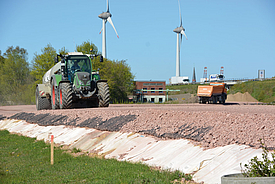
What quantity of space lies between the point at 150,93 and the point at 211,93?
41626 mm

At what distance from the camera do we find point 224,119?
8594 mm

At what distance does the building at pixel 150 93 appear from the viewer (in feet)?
211

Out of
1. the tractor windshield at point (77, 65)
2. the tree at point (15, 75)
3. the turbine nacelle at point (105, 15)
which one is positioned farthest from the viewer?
the tree at point (15, 75)

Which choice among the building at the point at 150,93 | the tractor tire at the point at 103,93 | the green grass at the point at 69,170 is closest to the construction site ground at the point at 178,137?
the green grass at the point at 69,170

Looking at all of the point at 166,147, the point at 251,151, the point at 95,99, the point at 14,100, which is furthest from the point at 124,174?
the point at 14,100

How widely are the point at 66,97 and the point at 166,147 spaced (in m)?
11.3

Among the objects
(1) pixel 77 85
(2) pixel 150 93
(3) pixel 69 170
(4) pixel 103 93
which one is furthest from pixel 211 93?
(2) pixel 150 93

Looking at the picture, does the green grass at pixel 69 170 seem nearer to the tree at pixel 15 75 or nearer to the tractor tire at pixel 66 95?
the tractor tire at pixel 66 95

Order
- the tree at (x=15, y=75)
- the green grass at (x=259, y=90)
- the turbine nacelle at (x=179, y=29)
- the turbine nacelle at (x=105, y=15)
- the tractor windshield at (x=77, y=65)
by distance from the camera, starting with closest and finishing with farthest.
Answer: the tractor windshield at (x=77, y=65)
the green grass at (x=259, y=90)
the turbine nacelle at (x=105, y=15)
the tree at (x=15, y=75)
the turbine nacelle at (x=179, y=29)

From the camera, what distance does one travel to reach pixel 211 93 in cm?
3102

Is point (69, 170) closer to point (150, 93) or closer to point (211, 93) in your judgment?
point (211, 93)

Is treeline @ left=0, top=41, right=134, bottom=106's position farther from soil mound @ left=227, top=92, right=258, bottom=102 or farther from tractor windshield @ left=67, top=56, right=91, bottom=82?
tractor windshield @ left=67, top=56, right=91, bottom=82

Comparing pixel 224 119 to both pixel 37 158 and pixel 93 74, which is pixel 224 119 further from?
pixel 93 74

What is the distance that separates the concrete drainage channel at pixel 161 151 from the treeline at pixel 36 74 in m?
33.3
